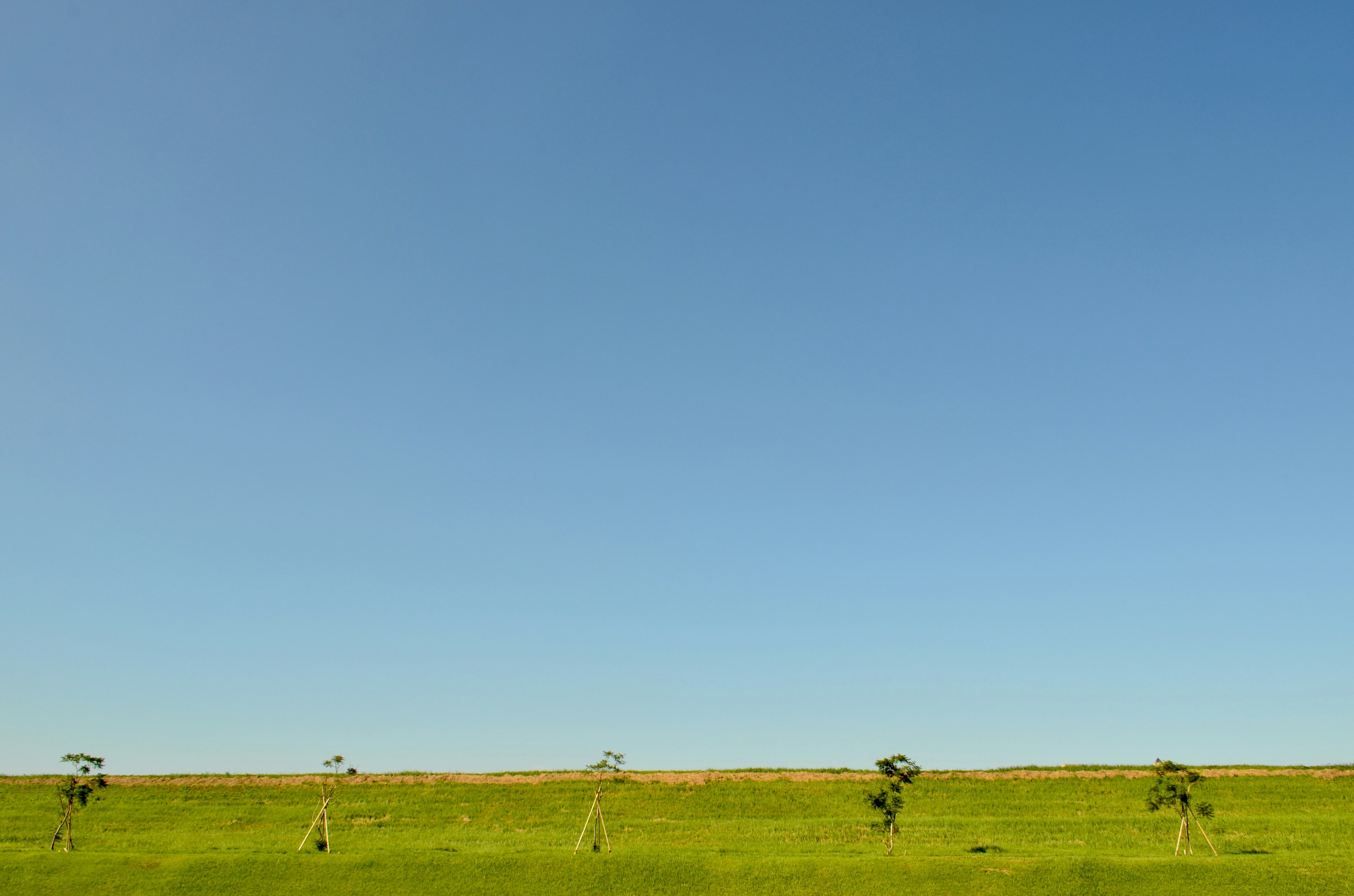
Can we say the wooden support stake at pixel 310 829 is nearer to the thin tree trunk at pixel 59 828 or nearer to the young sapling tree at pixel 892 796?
the thin tree trunk at pixel 59 828

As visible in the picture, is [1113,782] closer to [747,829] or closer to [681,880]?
[747,829]

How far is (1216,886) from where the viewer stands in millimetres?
45906

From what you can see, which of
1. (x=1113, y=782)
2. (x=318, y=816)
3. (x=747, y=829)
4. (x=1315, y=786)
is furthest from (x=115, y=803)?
(x=1315, y=786)

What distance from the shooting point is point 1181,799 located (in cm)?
5788

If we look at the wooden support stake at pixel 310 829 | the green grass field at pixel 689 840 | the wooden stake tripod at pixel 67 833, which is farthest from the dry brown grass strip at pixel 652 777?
the wooden stake tripod at pixel 67 833

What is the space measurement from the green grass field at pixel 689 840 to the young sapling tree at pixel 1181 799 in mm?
1627

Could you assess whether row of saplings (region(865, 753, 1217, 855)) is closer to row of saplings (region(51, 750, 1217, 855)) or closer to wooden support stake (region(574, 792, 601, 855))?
row of saplings (region(51, 750, 1217, 855))

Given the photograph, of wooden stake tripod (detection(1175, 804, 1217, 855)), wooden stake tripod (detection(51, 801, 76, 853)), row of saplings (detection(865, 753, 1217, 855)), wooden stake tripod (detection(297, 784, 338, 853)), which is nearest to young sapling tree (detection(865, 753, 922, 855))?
row of saplings (detection(865, 753, 1217, 855))

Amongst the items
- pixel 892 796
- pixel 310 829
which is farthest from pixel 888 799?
pixel 310 829

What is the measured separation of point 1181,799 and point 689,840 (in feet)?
124

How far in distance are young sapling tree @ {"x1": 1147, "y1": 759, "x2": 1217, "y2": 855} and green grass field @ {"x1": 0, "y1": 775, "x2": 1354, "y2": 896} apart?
1627 millimetres

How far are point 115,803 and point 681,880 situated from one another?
7051 cm

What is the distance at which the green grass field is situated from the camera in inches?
1905

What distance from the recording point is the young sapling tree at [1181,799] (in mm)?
56312
